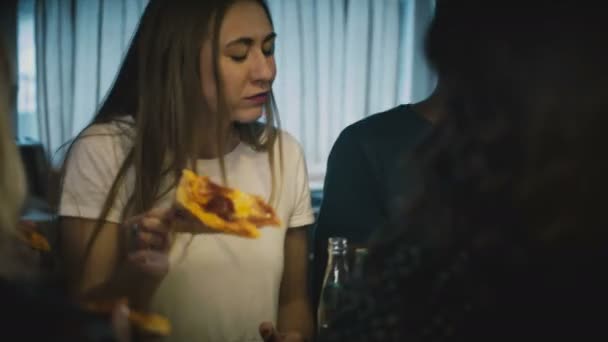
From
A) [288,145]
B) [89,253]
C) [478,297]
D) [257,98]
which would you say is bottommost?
[89,253]

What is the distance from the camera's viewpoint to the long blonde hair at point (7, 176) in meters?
1.00

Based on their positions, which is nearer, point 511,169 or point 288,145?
point 511,169

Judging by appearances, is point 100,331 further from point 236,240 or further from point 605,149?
point 236,240

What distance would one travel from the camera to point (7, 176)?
3.45 feet

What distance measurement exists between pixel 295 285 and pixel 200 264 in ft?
0.97

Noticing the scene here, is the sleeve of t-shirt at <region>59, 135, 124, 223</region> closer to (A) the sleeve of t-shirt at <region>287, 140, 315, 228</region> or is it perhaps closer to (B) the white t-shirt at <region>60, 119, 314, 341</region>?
(B) the white t-shirt at <region>60, 119, 314, 341</region>

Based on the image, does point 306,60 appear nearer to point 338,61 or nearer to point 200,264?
point 338,61

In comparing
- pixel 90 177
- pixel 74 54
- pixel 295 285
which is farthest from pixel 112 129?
pixel 74 54

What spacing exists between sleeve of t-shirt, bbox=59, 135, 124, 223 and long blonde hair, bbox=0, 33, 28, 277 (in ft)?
1.57

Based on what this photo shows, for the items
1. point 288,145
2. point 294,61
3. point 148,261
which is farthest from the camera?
point 294,61

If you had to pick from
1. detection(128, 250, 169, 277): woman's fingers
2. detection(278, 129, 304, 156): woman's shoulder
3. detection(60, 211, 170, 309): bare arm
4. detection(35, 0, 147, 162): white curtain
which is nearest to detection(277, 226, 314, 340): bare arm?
detection(278, 129, 304, 156): woman's shoulder

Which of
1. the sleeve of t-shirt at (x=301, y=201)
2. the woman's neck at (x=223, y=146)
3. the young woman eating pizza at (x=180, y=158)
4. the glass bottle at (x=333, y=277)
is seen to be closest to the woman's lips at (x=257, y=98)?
the young woman eating pizza at (x=180, y=158)

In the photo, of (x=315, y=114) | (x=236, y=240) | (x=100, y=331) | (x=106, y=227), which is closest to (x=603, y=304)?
(x=100, y=331)

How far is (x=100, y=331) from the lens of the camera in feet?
2.76
